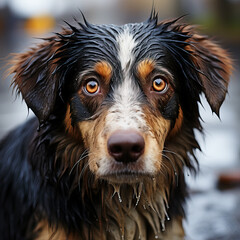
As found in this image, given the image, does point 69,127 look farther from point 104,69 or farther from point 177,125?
point 177,125

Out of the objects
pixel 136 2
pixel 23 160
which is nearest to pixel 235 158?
pixel 23 160

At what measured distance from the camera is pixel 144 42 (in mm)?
3799

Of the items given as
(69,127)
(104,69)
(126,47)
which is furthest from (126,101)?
(69,127)

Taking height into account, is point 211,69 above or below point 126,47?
below

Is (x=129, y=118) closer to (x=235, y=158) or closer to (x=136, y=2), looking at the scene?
(x=235, y=158)

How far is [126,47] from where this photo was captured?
3.74m

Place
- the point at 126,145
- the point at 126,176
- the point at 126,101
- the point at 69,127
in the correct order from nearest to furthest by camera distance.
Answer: the point at 126,145 < the point at 126,176 < the point at 126,101 < the point at 69,127

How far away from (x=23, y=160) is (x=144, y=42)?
1.39 meters

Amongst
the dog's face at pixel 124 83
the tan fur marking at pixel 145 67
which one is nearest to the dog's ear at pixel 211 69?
the dog's face at pixel 124 83

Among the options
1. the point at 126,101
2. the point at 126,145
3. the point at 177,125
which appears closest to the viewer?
the point at 126,145

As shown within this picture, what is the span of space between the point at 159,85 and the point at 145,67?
173 mm

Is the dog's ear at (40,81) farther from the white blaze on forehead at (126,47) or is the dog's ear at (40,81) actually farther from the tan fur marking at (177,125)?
the tan fur marking at (177,125)

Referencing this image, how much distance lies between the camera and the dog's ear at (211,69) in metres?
3.87

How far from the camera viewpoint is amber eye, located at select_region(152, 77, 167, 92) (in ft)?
12.2
